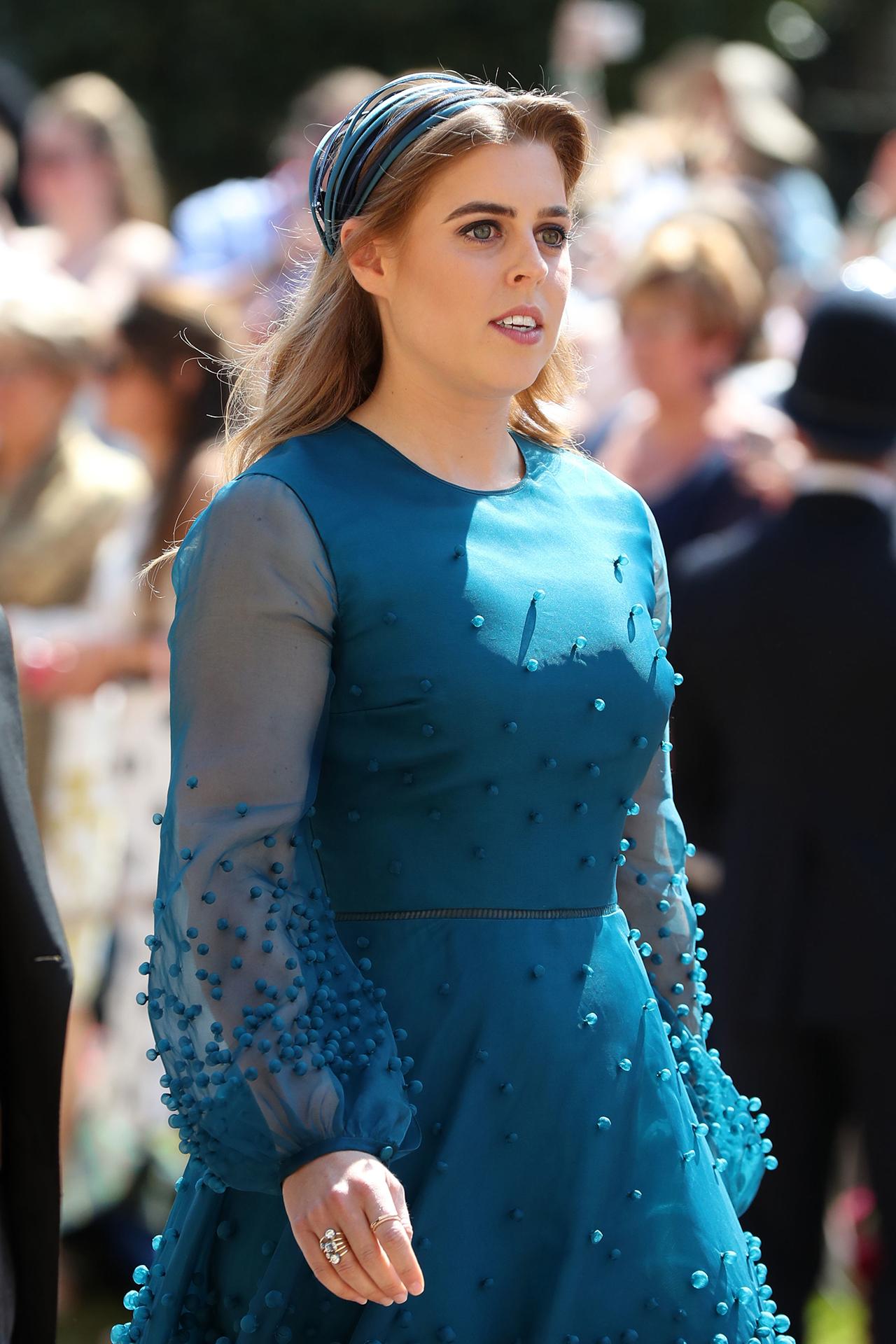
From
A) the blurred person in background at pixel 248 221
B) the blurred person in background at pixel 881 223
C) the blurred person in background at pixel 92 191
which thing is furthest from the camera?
the blurred person in background at pixel 92 191

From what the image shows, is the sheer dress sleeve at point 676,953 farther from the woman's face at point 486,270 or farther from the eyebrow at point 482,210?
the eyebrow at point 482,210

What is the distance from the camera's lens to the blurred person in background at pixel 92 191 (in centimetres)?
840

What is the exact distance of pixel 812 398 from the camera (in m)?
4.05

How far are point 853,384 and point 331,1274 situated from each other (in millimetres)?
2453

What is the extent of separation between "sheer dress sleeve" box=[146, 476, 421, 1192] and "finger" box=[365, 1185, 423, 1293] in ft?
0.29

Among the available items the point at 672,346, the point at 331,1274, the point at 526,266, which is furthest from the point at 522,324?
the point at 672,346

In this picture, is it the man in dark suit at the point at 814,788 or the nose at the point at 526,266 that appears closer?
the nose at the point at 526,266

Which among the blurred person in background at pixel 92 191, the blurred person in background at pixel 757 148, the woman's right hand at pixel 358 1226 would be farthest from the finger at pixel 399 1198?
the blurred person in background at pixel 92 191

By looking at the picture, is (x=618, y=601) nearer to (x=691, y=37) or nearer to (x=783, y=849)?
(x=783, y=849)

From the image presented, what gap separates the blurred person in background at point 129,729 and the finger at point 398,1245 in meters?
3.04

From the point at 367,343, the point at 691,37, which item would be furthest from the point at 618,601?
the point at 691,37

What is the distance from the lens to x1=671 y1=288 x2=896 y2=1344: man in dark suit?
4.00 metres

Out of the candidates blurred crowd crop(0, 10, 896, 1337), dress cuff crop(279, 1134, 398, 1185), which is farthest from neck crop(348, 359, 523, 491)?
blurred crowd crop(0, 10, 896, 1337)

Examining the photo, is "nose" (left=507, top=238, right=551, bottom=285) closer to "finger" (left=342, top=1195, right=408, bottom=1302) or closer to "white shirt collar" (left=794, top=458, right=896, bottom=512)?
"finger" (left=342, top=1195, right=408, bottom=1302)
